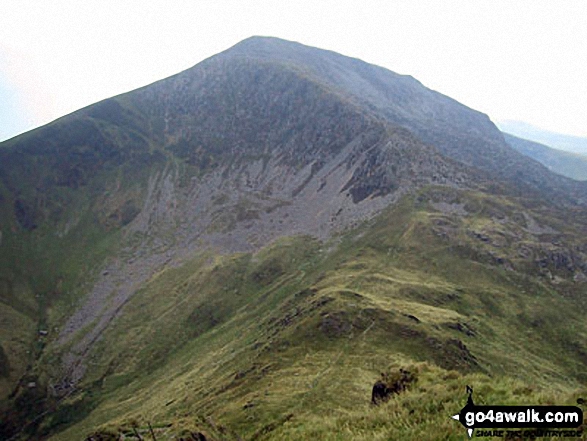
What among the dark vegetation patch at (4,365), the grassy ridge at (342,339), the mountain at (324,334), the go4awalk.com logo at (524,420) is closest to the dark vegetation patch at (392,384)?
the mountain at (324,334)

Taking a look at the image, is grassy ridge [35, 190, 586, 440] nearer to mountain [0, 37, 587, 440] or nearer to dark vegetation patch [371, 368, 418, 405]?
mountain [0, 37, 587, 440]

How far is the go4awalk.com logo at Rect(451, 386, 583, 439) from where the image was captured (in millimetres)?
11977

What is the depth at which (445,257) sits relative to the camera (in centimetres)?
A: 14088

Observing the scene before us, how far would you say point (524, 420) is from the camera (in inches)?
499

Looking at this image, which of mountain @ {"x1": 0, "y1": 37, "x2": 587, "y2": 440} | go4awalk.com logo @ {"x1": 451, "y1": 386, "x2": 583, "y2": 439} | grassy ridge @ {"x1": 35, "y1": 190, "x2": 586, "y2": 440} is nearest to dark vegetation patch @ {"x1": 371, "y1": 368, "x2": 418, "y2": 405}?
mountain @ {"x1": 0, "y1": 37, "x2": 587, "y2": 440}

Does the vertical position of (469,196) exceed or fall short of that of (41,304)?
it exceeds it

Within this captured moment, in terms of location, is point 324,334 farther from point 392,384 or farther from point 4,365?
point 4,365

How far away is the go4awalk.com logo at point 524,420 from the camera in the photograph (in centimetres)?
1198

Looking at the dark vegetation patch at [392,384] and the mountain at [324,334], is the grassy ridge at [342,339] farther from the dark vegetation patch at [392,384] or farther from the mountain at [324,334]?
the dark vegetation patch at [392,384]

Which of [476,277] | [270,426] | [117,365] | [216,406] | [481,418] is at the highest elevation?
[481,418]

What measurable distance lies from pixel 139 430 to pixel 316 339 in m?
42.3

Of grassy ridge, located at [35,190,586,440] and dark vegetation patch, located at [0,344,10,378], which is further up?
grassy ridge, located at [35,190,586,440]

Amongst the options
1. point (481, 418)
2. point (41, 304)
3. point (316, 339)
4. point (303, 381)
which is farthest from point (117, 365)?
point (481, 418)

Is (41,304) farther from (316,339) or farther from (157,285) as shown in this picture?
(316,339)
